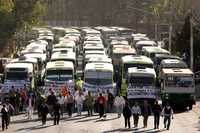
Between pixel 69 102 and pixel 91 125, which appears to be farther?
pixel 69 102

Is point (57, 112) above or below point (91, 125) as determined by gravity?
above

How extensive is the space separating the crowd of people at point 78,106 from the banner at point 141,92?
1158mm

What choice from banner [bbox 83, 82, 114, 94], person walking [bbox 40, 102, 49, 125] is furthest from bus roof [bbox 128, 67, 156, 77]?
person walking [bbox 40, 102, 49, 125]

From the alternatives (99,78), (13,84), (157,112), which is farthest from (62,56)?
(157,112)

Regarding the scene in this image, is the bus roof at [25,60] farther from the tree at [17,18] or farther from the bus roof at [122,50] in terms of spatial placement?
the tree at [17,18]

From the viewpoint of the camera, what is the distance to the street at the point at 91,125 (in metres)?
35.4

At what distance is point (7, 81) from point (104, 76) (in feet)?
21.8

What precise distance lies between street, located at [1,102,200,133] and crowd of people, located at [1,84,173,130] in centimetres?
43

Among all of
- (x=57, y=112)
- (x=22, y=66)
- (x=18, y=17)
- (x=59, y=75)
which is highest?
(x=18, y=17)

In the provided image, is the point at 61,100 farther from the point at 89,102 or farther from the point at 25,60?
the point at 25,60

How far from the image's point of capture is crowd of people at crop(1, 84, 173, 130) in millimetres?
35719

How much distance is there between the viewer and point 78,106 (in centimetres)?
4084

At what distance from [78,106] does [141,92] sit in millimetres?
4910

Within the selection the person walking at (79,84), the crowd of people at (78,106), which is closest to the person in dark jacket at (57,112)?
the crowd of people at (78,106)
